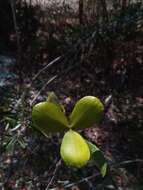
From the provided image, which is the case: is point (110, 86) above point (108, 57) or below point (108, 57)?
below

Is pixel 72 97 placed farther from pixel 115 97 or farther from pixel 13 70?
pixel 13 70

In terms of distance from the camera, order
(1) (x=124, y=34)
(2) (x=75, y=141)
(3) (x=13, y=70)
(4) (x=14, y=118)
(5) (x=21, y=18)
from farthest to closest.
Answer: (5) (x=21, y=18)
(3) (x=13, y=70)
(1) (x=124, y=34)
(4) (x=14, y=118)
(2) (x=75, y=141)

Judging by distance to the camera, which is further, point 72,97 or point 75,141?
point 72,97

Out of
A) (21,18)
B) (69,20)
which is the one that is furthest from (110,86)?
(21,18)
